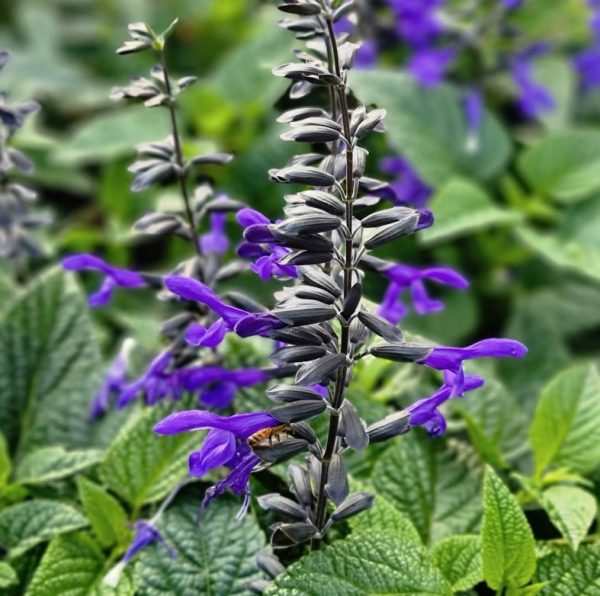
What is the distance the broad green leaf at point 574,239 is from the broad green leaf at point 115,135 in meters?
0.93

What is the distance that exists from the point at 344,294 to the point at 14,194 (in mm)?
749

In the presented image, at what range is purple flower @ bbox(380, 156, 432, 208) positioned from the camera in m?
2.02

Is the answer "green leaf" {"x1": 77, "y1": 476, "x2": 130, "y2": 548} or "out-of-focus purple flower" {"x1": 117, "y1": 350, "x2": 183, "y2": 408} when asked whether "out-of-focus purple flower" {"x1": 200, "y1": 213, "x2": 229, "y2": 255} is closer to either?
"out-of-focus purple flower" {"x1": 117, "y1": 350, "x2": 183, "y2": 408}

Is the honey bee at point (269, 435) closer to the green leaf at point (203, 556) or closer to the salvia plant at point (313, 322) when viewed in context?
the salvia plant at point (313, 322)

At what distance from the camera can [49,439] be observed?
143 cm

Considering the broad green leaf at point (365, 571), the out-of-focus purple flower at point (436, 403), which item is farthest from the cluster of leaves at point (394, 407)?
the out-of-focus purple flower at point (436, 403)

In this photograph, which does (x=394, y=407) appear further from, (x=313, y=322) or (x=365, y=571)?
(x=313, y=322)

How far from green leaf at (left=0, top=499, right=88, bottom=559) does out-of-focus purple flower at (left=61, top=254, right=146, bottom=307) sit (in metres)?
0.29

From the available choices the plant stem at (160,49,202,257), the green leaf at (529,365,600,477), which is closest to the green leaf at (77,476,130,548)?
the plant stem at (160,49,202,257)

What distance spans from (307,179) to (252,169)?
3.87ft

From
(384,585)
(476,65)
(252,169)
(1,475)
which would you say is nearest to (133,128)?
(252,169)

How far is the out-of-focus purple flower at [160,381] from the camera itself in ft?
Answer: 4.01

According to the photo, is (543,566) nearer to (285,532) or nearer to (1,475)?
(285,532)

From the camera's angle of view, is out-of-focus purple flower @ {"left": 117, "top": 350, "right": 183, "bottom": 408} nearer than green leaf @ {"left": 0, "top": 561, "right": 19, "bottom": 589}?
No
